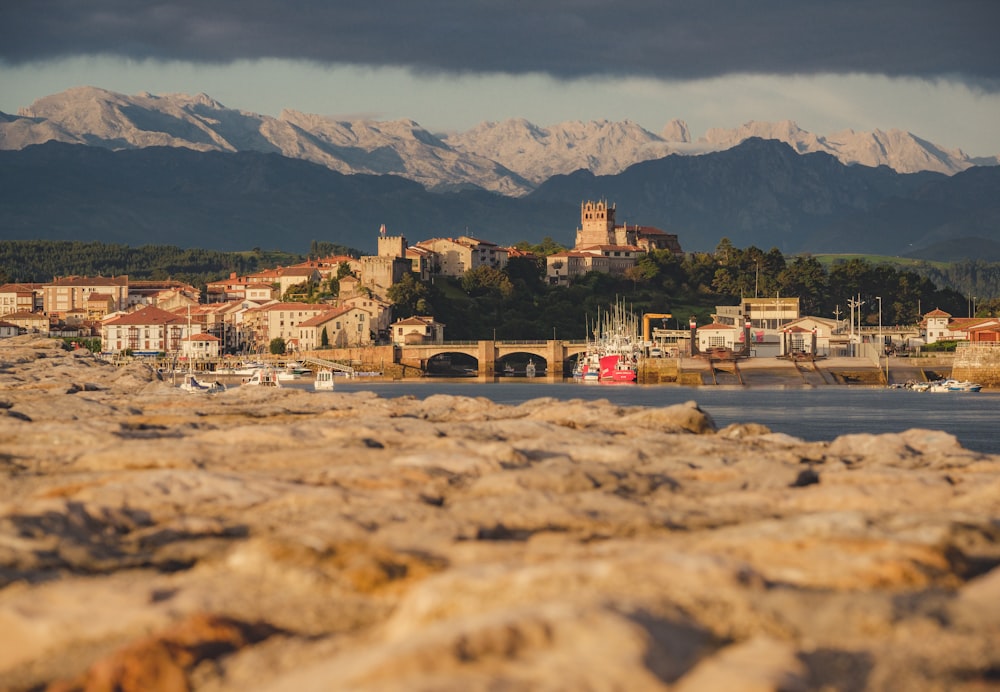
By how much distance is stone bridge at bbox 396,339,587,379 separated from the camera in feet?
620

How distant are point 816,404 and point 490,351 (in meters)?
81.5

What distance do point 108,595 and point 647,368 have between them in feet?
472

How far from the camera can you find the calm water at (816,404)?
8188 cm

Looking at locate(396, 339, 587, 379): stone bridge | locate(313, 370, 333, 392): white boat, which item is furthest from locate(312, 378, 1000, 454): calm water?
locate(396, 339, 587, 379): stone bridge

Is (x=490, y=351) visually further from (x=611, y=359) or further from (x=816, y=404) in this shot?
(x=816, y=404)

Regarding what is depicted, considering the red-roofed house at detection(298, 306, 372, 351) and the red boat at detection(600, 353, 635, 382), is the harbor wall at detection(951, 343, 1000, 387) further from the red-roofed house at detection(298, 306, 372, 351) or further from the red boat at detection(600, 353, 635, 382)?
the red-roofed house at detection(298, 306, 372, 351)

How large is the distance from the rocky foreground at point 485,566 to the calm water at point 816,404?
4113cm

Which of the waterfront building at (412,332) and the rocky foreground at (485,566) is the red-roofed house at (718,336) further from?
the rocky foreground at (485,566)

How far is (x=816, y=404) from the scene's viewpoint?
113 metres

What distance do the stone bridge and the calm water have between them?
66.7 ft

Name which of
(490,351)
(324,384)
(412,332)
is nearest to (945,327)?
(490,351)

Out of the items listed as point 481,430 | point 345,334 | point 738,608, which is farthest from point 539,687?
point 345,334

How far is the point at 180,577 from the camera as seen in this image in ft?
66.2

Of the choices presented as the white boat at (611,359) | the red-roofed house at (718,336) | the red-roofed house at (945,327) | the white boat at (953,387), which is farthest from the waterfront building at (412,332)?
the white boat at (953,387)
